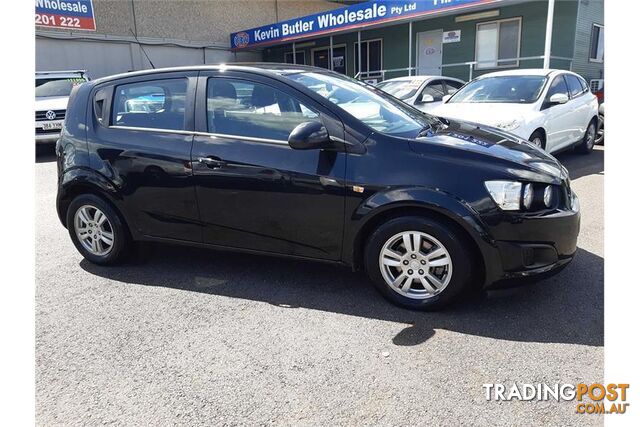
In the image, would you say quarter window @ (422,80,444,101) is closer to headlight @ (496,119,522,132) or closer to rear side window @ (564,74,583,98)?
rear side window @ (564,74,583,98)

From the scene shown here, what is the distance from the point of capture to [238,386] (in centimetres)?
255

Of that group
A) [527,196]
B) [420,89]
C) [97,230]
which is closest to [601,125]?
[420,89]

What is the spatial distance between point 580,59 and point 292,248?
45.5ft

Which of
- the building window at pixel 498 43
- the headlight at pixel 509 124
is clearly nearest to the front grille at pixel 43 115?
the headlight at pixel 509 124

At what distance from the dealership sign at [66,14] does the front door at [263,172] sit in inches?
712

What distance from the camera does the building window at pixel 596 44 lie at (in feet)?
47.0

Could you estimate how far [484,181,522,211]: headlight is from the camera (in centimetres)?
294

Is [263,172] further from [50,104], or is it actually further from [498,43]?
[498,43]

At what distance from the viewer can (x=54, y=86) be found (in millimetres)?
11789

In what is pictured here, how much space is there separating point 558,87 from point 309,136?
617cm

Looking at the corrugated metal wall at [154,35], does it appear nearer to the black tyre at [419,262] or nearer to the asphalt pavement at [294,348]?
the asphalt pavement at [294,348]

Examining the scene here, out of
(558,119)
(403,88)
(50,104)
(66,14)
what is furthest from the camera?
(66,14)

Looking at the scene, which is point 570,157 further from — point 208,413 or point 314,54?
point 314,54

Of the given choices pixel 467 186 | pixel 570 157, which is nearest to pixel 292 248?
pixel 467 186
